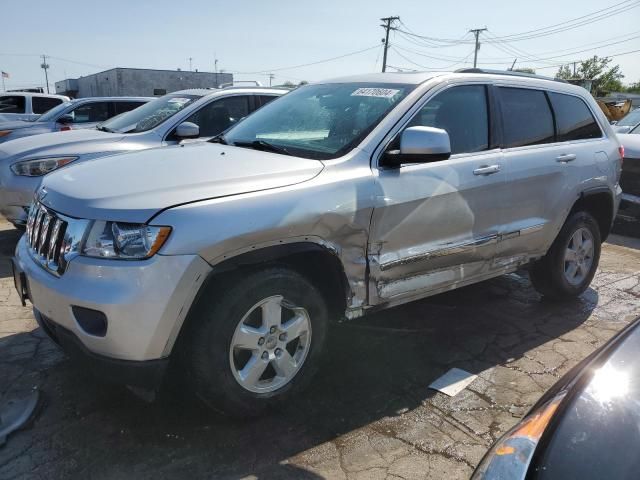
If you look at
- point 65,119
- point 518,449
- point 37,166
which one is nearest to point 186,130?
point 37,166

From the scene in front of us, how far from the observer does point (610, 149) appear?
15.4ft

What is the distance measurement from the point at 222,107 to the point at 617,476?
5733mm

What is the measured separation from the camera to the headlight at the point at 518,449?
1.52 m

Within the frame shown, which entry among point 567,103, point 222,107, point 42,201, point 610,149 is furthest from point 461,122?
point 222,107

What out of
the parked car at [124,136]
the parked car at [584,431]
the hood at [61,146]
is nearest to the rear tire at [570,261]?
the parked car at [584,431]

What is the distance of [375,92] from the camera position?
3.54 metres

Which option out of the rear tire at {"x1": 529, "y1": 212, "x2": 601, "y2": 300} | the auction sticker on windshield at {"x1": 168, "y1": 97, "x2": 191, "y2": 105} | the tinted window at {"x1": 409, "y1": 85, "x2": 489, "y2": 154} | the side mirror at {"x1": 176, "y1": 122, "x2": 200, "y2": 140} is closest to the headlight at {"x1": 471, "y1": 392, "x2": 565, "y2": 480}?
the tinted window at {"x1": 409, "y1": 85, "x2": 489, "y2": 154}

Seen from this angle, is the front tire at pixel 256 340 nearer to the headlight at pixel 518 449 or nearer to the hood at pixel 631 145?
the headlight at pixel 518 449

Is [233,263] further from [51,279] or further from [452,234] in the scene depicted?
[452,234]

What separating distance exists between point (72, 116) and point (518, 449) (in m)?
9.22

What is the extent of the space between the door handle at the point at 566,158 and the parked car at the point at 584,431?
8.58 ft

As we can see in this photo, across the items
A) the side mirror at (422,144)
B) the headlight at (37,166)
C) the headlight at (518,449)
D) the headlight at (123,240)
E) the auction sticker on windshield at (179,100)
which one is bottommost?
the headlight at (518,449)

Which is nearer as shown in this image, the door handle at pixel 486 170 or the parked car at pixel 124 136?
the door handle at pixel 486 170

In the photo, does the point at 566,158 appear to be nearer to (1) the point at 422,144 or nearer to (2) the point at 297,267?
(1) the point at 422,144
